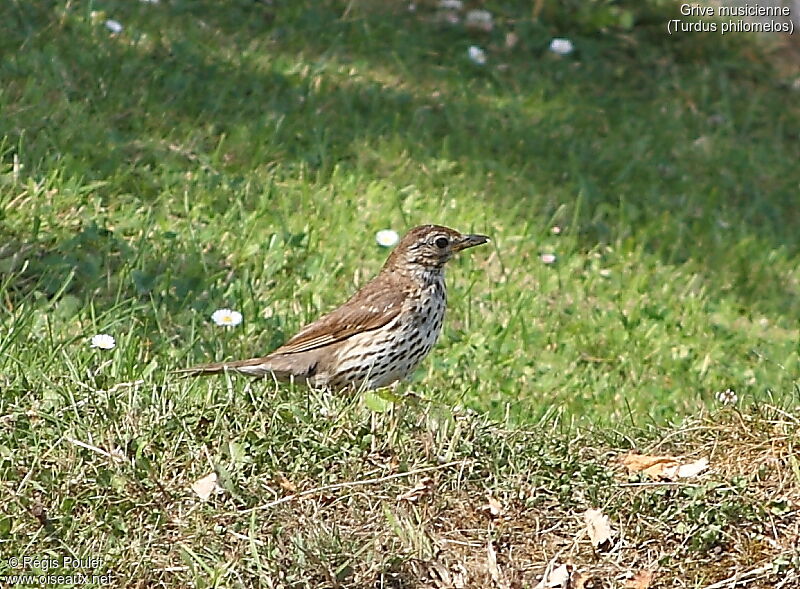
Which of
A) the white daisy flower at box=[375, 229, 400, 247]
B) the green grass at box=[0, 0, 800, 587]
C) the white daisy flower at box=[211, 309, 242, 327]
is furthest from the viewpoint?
the white daisy flower at box=[375, 229, 400, 247]

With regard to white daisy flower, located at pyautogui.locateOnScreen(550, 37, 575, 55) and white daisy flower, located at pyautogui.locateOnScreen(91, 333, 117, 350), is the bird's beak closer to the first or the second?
white daisy flower, located at pyautogui.locateOnScreen(91, 333, 117, 350)

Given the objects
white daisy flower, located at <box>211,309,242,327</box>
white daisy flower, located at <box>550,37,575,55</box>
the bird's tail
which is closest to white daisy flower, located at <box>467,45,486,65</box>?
white daisy flower, located at <box>550,37,575,55</box>

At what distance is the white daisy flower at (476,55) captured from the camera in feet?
31.9

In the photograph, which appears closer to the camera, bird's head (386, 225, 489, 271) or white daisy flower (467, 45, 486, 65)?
bird's head (386, 225, 489, 271)

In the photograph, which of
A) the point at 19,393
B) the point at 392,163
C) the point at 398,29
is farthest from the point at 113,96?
the point at 19,393

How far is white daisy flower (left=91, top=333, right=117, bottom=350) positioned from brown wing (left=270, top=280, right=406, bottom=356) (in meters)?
0.67

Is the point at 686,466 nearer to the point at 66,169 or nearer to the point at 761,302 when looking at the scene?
the point at 761,302

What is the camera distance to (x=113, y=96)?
25.6 ft

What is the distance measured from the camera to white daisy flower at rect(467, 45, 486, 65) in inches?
382

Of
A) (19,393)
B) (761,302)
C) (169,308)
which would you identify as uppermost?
(19,393)

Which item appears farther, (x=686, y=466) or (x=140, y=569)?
(x=686, y=466)

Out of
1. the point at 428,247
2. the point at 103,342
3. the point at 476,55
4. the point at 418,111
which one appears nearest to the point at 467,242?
the point at 428,247

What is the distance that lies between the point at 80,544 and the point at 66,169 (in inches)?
127

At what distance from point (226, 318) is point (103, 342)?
2.90 ft
